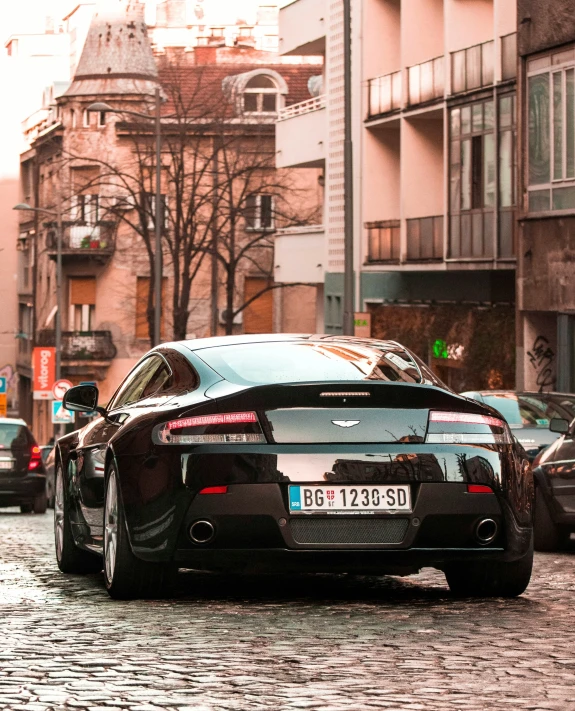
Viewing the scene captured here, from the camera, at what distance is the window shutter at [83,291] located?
7275 cm

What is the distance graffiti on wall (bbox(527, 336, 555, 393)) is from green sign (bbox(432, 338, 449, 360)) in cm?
660

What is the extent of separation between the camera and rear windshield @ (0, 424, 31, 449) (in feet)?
94.9

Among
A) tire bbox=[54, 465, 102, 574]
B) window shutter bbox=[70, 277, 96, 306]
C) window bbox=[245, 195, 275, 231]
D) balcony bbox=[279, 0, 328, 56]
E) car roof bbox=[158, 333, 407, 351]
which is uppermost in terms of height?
balcony bbox=[279, 0, 328, 56]

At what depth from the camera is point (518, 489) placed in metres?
9.18

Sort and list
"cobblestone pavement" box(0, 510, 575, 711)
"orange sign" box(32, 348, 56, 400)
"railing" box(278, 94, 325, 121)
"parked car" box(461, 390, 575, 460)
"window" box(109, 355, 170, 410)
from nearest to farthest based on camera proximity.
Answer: "cobblestone pavement" box(0, 510, 575, 711) < "window" box(109, 355, 170, 410) < "parked car" box(461, 390, 575, 460) < "railing" box(278, 94, 325, 121) < "orange sign" box(32, 348, 56, 400)

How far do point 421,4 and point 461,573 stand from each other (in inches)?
1293

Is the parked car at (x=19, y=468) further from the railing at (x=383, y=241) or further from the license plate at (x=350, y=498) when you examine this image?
the license plate at (x=350, y=498)

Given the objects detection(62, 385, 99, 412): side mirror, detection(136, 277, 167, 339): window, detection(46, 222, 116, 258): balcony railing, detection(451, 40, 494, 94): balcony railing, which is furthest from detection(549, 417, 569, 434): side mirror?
detection(136, 277, 167, 339): window

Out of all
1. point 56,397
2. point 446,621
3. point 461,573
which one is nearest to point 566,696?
point 446,621

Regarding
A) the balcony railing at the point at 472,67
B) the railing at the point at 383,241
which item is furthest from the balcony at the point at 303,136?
the balcony railing at the point at 472,67

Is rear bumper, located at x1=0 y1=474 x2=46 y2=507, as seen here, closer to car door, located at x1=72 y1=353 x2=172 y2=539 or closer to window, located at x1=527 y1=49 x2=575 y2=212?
window, located at x1=527 y1=49 x2=575 y2=212

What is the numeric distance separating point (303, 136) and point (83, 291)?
25680 mm

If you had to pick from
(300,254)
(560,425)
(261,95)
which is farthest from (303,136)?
(560,425)

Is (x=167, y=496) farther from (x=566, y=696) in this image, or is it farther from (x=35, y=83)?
(x=35, y=83)
